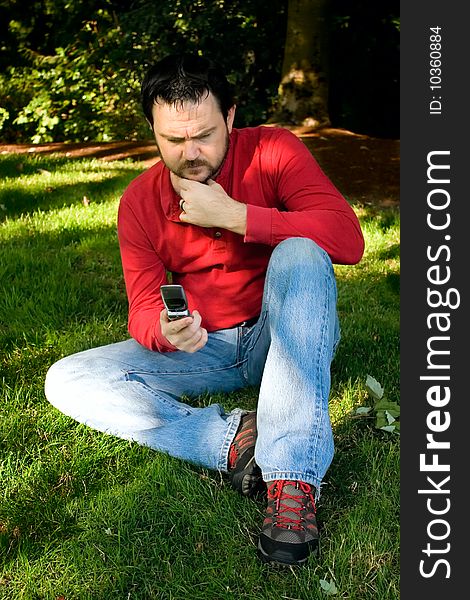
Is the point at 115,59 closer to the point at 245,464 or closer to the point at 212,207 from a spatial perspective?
the point at 212,207

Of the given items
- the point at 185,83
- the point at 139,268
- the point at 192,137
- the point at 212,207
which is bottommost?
the point at 139,268

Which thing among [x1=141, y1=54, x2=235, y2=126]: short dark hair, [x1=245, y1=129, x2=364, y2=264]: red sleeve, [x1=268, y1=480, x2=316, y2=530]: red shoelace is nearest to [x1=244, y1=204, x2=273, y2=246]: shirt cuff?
[x1=245, y1=129, x2=364, y2=264]: red sleeve

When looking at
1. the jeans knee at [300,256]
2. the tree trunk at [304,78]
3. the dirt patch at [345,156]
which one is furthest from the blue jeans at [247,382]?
the tree trunk at [304,78]

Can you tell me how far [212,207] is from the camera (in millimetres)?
2689

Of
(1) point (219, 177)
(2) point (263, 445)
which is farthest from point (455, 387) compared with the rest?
(1) point (219, 177)

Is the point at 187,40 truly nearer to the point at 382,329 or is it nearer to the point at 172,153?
the point at 382,329

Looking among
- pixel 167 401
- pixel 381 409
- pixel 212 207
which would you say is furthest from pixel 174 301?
pixel 381 409

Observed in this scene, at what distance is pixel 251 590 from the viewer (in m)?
2.21

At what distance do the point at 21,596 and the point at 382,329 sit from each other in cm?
229

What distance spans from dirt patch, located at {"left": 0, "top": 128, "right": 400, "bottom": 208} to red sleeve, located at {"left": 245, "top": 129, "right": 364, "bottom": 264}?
380cm

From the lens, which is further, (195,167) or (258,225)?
(195,167)

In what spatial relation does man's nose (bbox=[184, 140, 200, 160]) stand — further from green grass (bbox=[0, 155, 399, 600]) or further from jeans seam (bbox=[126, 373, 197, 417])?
green grass (bbox=[0, 155, 399, 600])

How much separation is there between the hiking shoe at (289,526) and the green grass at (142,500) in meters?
0.04

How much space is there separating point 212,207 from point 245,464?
0.85m
